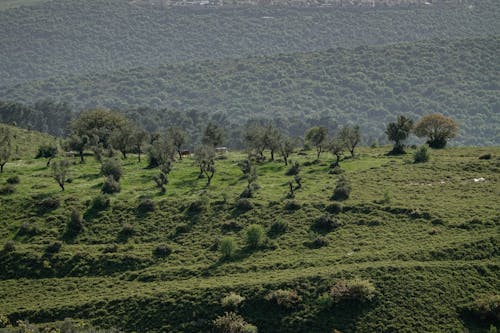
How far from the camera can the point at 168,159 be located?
11481cm

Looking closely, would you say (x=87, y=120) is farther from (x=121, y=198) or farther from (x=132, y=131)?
(x=121, y=198)

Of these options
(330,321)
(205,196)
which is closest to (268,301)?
(330,321)

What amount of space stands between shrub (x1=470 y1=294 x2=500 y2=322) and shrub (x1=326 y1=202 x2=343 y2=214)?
24102mm

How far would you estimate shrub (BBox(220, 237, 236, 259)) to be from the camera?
8162 centimetres

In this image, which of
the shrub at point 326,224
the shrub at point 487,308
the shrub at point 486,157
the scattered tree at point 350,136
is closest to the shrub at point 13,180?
the shrub at point 326,224

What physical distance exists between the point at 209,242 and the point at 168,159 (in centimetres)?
3167

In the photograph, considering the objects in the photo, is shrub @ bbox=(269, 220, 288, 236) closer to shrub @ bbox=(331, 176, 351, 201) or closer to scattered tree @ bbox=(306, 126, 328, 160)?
shrub @ bbox=(331, 176, 351, 201)

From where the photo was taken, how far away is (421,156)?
110938mm

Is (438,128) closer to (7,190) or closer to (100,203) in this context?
(100,203)

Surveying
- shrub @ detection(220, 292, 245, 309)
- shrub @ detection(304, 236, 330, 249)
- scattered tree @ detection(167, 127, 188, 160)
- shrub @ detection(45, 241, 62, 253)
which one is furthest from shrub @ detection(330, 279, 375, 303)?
scattered tree @ detection(167, 127, 188, 160)

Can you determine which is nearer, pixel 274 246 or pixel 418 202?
pixel 274 246

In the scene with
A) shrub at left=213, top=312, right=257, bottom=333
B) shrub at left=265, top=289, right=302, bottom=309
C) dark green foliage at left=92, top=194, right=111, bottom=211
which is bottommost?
shrub at left=213, top=312, right=257, bottom=333

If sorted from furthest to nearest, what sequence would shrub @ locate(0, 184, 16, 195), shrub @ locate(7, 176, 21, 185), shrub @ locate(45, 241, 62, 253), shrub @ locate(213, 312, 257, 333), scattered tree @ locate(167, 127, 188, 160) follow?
scattered tree @ locate(167, 127, 188, 160) < shrub @ locate(7, 176, 21, 185) < shrub @ locate(0, 184, 16, 195) < shrub @ locate(45, 241, 62, 253) < shrub @ locate(213, 312, 257, 333)

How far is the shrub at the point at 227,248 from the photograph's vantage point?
268 ft
